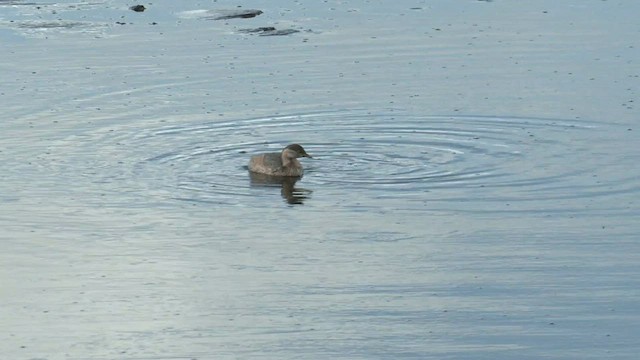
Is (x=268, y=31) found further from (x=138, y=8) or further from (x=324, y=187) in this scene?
(x=324, y=187)

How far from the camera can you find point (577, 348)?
41.5ft

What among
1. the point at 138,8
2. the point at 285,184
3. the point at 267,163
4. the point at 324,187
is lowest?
the point at 138,8

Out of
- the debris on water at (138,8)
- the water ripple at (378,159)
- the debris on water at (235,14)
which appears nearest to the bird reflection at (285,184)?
the water ripple at (378,159)

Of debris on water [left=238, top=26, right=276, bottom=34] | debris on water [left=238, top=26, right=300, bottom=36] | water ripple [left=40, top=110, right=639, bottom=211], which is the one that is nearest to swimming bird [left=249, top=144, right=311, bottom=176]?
water ripple [left=40, top=110, right=639, bottom=211]

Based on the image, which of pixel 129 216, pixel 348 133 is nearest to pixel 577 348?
pixel 129 216

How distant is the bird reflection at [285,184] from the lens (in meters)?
18.4

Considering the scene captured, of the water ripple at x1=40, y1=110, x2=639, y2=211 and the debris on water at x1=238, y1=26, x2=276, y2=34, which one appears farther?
the debris on water at x1=238, y1=26, x2=276, y2=34

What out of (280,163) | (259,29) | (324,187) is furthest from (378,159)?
(259,29)

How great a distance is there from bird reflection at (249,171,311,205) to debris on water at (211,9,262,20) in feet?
37.6

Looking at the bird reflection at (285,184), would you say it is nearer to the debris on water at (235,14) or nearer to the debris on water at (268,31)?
the debris on water at (268,31)

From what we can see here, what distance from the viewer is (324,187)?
18.7 metres

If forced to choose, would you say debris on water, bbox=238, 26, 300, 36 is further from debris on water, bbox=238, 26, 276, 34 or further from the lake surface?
the lake surface

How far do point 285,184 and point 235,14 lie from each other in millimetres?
11988

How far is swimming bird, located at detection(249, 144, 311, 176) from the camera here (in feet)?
63.1
